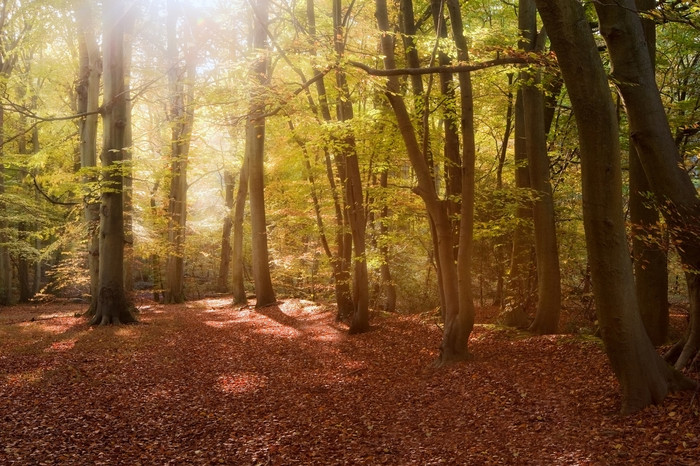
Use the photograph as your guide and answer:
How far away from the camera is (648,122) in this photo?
18.2 feet

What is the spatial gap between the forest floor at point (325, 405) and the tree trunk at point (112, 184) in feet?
6.56

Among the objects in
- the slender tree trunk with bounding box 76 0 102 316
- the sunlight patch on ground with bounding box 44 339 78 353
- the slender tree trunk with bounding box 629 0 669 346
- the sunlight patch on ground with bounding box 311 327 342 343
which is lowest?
the sunlight patch on ground with bounding box 311 327 342 343

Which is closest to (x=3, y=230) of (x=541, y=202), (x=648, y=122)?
(x=541, y=202)

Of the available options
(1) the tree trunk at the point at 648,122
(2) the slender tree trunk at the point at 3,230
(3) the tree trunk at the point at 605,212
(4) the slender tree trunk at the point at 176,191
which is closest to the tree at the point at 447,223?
(1) the tree trunk at the point at 648,122

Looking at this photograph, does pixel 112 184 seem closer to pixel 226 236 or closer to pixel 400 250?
pixel 400 250

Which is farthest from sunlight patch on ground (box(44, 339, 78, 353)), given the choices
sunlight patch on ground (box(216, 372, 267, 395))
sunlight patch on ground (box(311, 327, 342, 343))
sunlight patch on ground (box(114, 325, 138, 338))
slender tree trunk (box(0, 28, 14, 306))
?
slender tree trunk (box(0, 28, 14, 306))

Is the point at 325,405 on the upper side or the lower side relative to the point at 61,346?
lower

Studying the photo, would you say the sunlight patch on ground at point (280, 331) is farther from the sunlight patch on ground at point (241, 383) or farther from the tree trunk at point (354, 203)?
the sunlight patch on ground at point (241, 383)

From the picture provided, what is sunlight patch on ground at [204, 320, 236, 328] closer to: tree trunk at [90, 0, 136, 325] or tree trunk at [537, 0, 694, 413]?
tree trunk at [90, 0, 136, 325]

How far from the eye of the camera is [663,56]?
1155 cm

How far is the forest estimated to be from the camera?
215 inches

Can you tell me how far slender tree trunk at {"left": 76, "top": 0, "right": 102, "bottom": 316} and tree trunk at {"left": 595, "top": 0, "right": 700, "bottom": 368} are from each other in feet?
46.9

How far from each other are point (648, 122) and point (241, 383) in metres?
7.04

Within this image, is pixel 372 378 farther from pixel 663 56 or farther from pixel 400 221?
pixel 663 56
